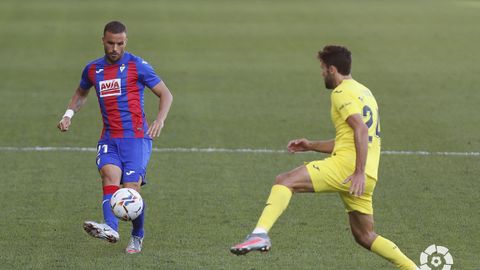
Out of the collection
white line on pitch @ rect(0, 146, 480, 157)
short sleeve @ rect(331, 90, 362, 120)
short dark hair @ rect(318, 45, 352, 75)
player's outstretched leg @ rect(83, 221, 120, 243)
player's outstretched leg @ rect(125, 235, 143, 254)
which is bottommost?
white line on pitch @ rect(0, 146, 480, 157)

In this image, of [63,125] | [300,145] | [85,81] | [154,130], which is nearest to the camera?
[300,145]

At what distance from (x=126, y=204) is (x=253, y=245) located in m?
1.76

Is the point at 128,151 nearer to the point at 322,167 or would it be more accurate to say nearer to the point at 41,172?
the point at 322,167

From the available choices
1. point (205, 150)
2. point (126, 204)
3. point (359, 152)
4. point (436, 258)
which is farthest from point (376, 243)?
point (205, 150)

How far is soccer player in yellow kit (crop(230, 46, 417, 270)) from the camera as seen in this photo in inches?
332

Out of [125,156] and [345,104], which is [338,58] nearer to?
[345,104]

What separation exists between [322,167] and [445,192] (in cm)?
491

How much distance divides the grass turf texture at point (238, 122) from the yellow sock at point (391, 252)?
80 centimetres

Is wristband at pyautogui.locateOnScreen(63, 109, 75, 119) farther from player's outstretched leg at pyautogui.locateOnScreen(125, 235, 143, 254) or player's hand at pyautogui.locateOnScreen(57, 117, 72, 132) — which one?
player's outstretched leg at pyautogui.locateOnScreen(125, 235, 143, 254)

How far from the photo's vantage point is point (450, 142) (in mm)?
16422

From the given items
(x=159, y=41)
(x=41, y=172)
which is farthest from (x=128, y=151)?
(x=159, y=41)

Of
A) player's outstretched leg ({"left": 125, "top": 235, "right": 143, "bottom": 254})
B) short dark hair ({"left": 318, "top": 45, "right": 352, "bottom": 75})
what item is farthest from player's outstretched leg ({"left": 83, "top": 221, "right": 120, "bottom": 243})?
short dark hair ({"left": 318, "top": 45, "right": 352, "bottom": 75})

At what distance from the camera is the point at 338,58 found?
28.5 ft

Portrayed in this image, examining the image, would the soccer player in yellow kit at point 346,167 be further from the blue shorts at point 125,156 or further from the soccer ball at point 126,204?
the blue shorts at point 125,156
